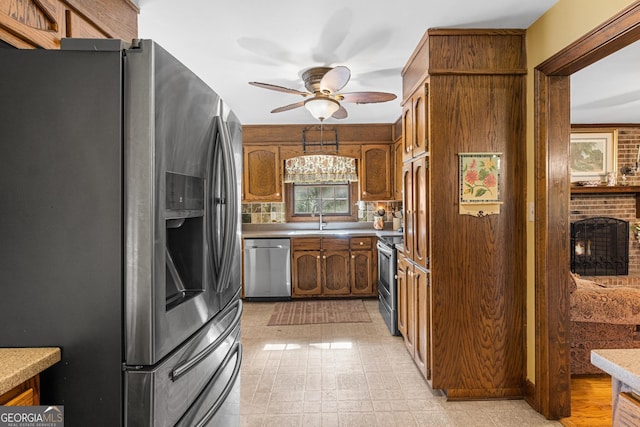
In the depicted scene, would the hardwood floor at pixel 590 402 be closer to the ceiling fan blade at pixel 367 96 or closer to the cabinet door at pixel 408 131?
the cabinet door at pixel 408 131

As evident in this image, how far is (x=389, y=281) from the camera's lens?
3.93 m

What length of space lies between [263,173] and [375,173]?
1.61 metres

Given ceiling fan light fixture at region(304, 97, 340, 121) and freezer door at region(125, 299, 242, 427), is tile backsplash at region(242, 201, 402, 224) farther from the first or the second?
freezer door at region(125, 299, 242, 427)

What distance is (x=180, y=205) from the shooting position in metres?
1.19

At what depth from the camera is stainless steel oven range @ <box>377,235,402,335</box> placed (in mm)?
3766

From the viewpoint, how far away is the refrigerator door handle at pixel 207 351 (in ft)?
3.79

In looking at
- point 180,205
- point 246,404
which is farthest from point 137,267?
point 246,404

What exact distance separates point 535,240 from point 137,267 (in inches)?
89.6

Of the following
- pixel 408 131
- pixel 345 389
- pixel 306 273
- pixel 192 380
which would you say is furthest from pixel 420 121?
pixel 306 273

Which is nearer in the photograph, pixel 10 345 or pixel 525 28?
pixel 10 345

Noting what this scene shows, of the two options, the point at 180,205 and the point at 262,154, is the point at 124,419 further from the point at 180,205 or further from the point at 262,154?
the point at 262,154

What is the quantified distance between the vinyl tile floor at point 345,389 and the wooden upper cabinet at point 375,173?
2167 millimetres

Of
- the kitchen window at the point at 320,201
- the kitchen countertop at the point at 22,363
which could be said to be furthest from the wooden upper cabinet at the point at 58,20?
the kitchen window at the point at 320,201

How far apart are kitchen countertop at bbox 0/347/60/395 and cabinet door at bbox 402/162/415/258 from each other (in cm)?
244
